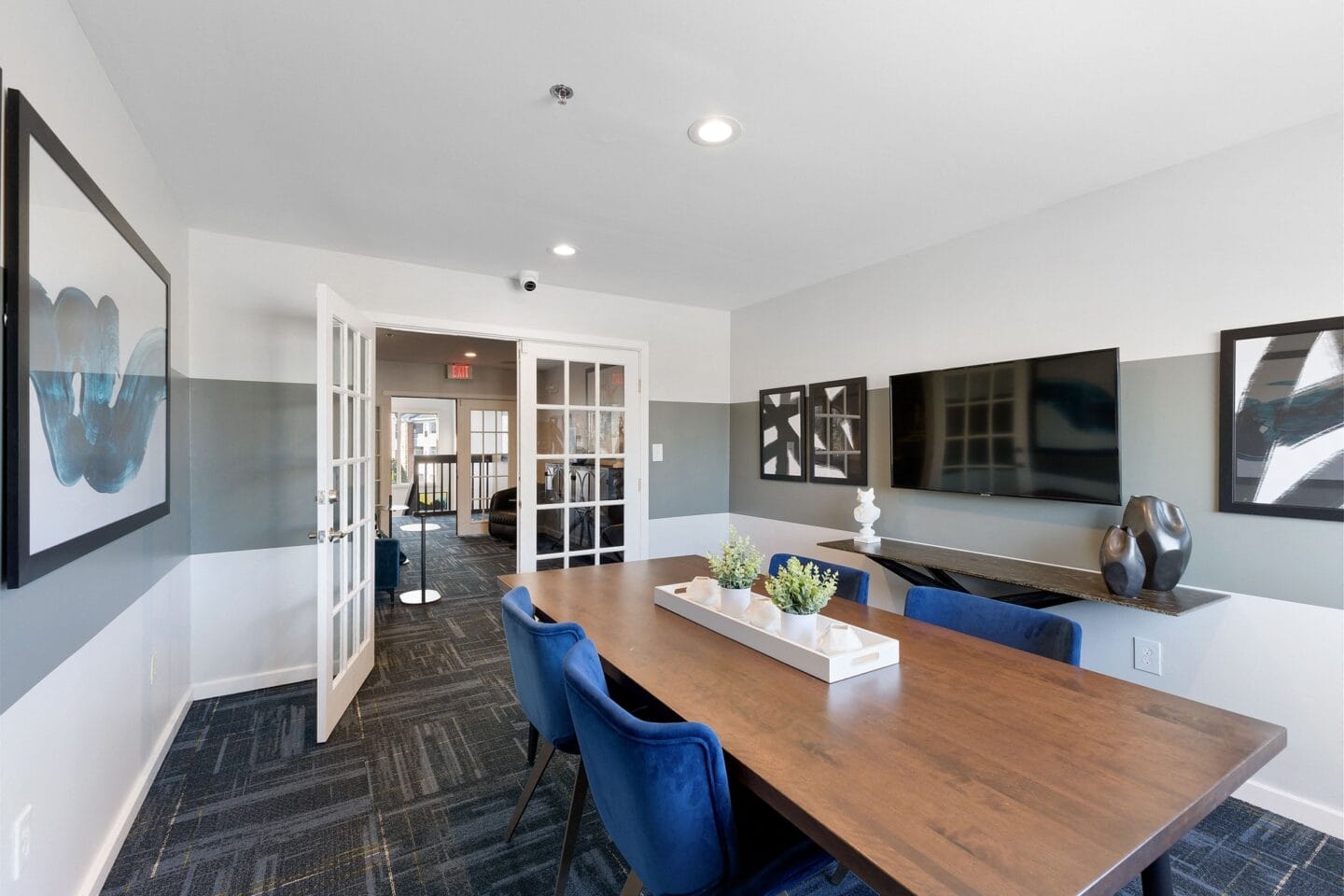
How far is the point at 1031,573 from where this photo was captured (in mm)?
2506

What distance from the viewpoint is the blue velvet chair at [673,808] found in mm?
1038

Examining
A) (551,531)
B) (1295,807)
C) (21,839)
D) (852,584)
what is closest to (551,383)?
(551,531)

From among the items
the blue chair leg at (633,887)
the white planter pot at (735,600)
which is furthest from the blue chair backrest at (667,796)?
the white planter pot at (735,600)

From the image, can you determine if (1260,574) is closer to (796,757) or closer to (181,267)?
(796,757)

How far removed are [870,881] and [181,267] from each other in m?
3.61

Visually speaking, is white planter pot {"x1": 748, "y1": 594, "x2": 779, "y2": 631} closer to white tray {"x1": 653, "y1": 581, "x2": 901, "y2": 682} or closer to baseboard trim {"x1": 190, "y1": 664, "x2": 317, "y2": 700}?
white tray {"x1": 653, "y1": 581, "x2": 901, "y2": 682}

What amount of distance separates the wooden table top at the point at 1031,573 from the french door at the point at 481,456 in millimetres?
5881

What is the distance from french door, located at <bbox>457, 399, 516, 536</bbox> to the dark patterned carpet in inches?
198

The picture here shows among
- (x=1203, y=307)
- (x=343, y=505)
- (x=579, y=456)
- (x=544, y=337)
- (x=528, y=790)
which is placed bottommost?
(x=528, y=790)

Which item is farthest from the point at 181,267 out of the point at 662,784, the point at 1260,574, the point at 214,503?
the point at 1260,574

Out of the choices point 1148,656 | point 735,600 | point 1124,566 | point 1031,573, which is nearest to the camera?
point 735,600

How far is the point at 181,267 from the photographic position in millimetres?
2816

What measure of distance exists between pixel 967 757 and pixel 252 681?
3.46 metres

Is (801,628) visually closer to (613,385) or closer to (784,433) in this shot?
(784,433)
